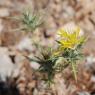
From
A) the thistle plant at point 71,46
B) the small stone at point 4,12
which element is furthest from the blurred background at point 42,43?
the thistle plant at point 71,46

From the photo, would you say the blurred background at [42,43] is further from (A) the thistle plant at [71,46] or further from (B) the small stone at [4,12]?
(A) the thistle plant at [71,46]

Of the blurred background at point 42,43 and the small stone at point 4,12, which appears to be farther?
the small stone at point 4,12

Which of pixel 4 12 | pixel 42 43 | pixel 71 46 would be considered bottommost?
pixel 71 46

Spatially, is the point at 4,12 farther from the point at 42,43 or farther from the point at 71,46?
the point at 71,46

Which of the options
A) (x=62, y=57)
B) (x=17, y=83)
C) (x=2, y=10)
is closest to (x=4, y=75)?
(x=17, y=83)

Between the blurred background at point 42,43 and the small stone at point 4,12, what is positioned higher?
the small stone at point 4,12

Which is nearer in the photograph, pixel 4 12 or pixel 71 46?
pixel 71 46

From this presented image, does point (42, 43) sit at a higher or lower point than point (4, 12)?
lower

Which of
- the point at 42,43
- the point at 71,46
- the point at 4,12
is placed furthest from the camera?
the point at 4,12

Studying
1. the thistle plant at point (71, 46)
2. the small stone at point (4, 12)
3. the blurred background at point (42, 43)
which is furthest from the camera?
the small stone at point (4, 12)

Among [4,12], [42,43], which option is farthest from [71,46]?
[4,12]
